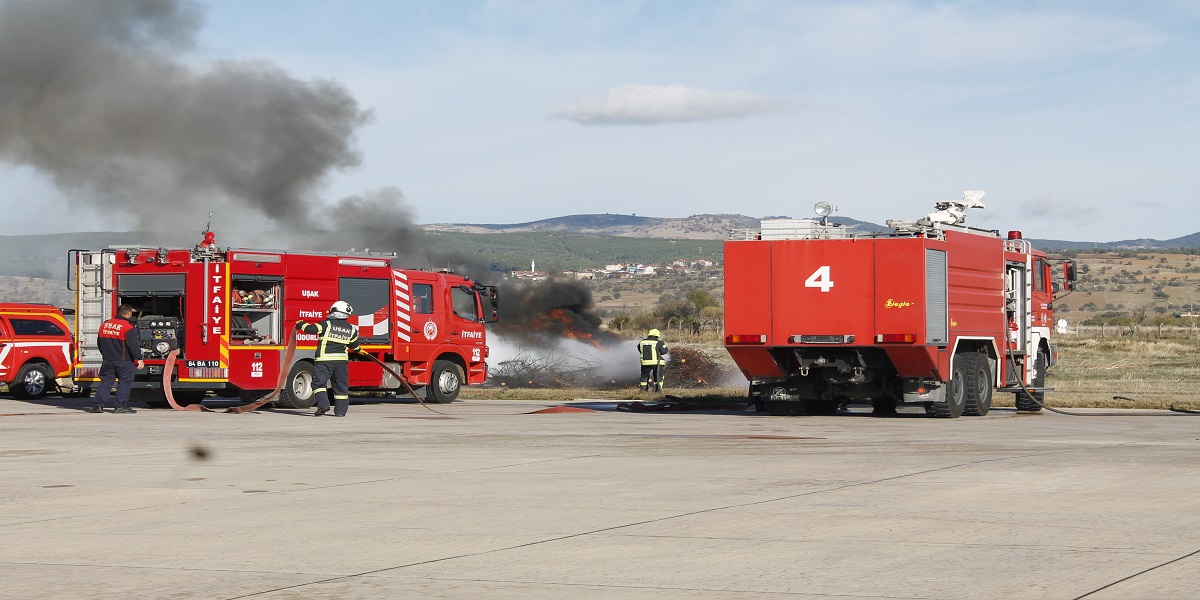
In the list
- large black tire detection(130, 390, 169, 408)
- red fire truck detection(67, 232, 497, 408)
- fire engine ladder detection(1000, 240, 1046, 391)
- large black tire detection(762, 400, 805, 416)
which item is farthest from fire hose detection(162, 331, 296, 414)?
fire engine ladder detection(1000, 240, 1046, 391)

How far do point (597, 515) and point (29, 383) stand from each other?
1993 cm

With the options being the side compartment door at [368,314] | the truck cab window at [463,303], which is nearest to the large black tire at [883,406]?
the truck cab window at [463,303]

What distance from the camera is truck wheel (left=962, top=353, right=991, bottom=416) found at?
67.7 feet

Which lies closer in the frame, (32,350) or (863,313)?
(863,313)

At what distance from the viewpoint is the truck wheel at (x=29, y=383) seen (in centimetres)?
2620

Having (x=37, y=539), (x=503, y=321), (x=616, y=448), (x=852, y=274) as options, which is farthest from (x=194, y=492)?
(x=503, y=321)

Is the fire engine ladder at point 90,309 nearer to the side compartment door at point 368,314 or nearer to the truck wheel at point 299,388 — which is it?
the truck wheel at point 299,388

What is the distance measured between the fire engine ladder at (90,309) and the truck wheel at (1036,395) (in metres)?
14.3

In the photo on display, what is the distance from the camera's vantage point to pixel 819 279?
20.0 meters

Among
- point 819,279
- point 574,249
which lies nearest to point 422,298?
point 819,279

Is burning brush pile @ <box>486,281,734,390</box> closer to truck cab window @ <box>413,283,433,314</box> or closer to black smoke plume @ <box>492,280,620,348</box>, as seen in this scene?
black smoke plume @ <box>492,280,620,348</box>

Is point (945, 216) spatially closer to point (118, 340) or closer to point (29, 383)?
point (118, 340)

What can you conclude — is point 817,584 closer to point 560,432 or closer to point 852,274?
point 560,432

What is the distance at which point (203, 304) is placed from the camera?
21984 millimetres
